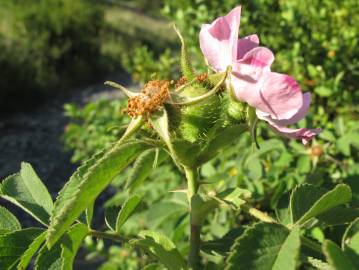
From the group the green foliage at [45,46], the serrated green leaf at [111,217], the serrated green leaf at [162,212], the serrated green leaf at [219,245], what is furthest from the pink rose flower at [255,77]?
the green foliage at [45,46]

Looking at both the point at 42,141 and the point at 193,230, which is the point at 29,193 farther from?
the point at 42,141

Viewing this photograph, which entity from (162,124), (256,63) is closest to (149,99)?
(162,124)

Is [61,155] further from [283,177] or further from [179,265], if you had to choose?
[179,265]

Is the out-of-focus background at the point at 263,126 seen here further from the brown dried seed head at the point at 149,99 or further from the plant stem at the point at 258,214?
the plant stem at the point at 258,214

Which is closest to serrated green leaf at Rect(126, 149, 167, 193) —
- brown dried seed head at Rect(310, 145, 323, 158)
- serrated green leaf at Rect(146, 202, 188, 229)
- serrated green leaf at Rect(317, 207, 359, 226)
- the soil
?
serrated green leaf at Rect(317, 207, 359, 226)

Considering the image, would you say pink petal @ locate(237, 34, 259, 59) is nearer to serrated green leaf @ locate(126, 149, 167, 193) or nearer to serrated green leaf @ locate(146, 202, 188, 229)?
serrated green leaf @ locate(126, 149, 167, 193)
